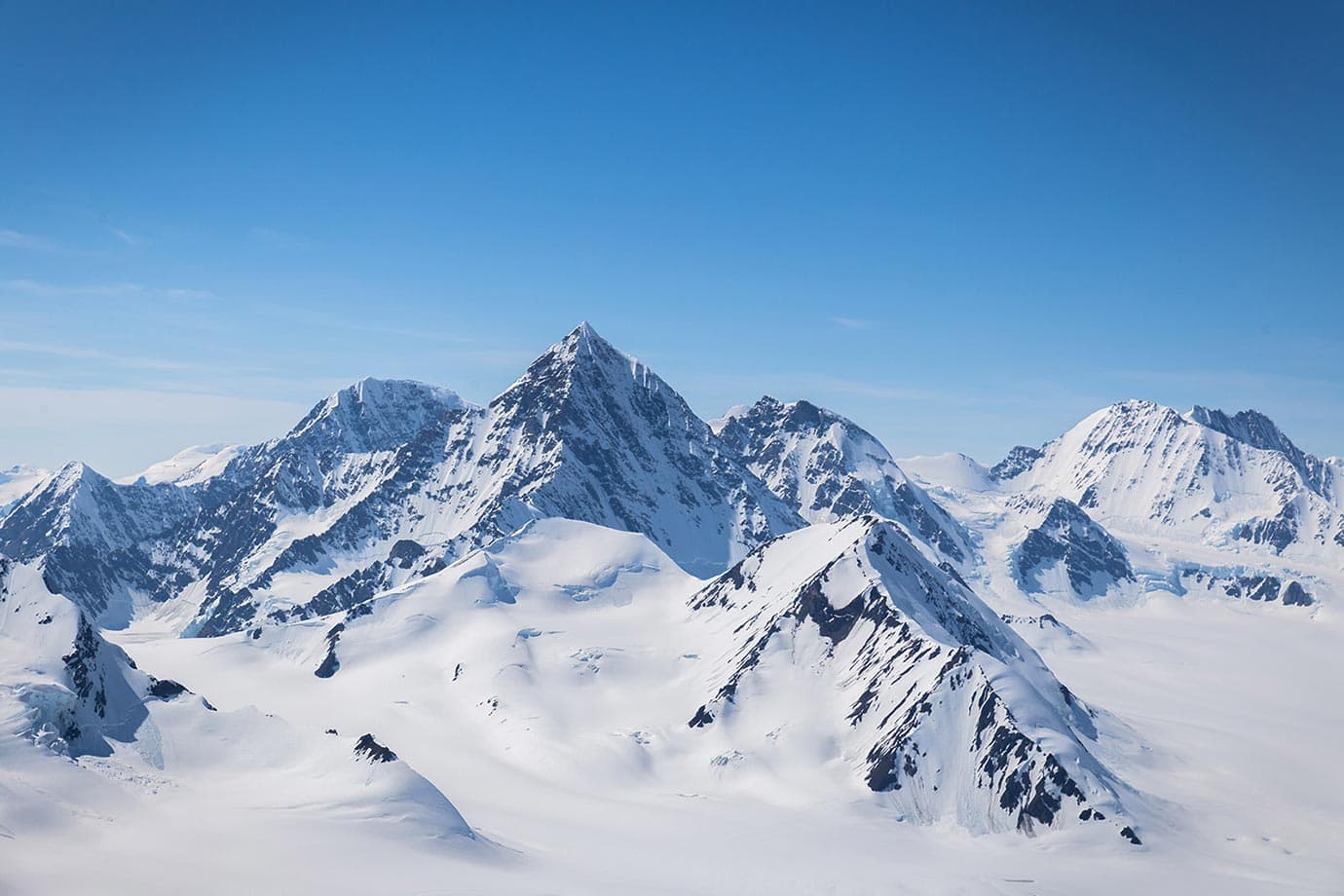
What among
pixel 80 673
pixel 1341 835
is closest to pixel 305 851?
pixel 80 673

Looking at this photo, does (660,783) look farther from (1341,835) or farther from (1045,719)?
(1341,835)

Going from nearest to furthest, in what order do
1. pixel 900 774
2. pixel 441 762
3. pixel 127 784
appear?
pixel 127 784 → pixel 900 774 → pixel 441 762

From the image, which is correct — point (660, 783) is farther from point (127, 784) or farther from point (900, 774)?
point (127, 784)

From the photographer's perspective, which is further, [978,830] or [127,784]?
[978,830]

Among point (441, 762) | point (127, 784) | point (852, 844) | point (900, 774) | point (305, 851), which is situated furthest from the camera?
Answer: point (441, 762)

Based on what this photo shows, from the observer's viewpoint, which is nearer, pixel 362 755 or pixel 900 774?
pixel 362 755

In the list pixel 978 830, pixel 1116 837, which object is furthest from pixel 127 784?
pixel 1116 837

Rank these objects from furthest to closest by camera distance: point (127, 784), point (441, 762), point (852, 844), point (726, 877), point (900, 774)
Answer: point (441, 762) → point (900, 774) → point (852, 844) → point (726, 877) → point (127, 784)

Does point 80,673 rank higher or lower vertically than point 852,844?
higher

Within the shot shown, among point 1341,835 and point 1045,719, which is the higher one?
point 1045,719

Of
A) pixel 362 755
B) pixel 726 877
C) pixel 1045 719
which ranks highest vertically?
pixel 1045 719
